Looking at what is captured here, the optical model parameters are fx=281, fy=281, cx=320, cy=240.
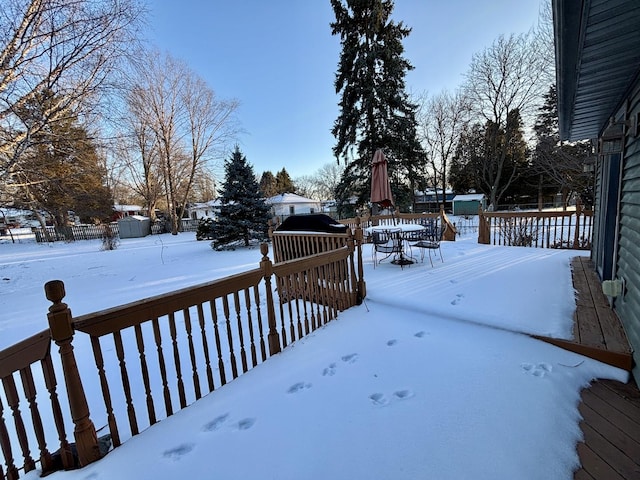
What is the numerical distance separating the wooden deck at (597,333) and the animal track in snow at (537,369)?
1.34ft

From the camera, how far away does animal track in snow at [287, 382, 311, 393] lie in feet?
6.84

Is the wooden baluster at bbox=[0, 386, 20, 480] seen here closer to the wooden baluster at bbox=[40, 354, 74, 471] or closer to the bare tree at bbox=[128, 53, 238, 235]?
the wooden baluster at bbox=[40, 354, 74, 471]

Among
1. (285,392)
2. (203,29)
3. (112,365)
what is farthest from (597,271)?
(203,29)

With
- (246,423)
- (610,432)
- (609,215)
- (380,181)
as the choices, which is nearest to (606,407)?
(610,432)

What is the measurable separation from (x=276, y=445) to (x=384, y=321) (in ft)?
6.27

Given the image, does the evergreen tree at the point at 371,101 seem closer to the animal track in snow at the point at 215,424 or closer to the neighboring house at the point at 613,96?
the neighboring house at the point at 613,96

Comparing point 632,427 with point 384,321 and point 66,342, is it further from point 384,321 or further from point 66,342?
point 66,342

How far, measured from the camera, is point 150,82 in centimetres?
1622

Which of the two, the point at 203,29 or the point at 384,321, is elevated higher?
the point at 203,29

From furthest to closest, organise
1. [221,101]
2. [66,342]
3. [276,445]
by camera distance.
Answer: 1. [221,101]
2. [276,445]
3. [66,342]

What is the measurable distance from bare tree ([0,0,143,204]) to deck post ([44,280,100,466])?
6933 mm

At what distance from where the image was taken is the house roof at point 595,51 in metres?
1.57

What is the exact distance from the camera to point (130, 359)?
10.2 feet

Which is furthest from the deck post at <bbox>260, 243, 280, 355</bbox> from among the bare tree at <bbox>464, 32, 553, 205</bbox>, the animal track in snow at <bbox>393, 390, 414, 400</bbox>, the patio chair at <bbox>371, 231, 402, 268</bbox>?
the bare tree at <bbox>464, 32, 553, 205</bbox>
